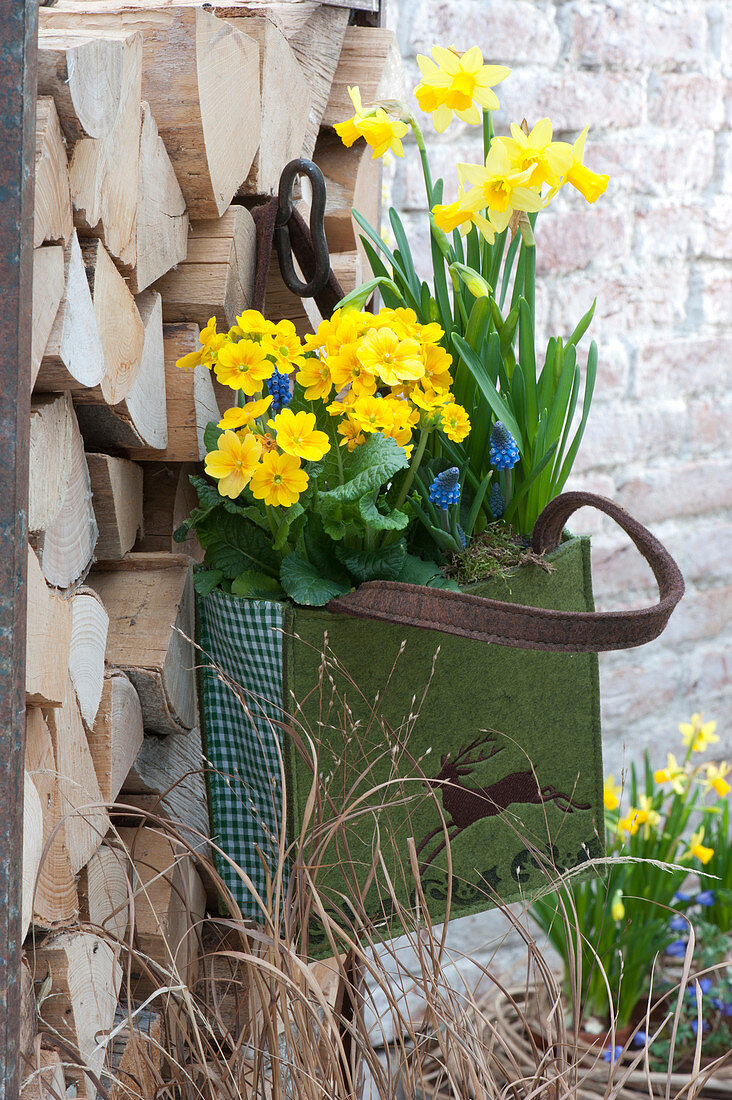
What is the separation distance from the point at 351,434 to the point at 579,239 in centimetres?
102

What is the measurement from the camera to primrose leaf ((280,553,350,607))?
0.66m

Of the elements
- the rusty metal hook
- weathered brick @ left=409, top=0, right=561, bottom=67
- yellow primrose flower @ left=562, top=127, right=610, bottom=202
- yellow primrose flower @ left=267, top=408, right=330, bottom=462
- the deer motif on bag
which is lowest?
the deer motif on bag

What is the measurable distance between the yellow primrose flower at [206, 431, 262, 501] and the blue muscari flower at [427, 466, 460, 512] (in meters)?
0.13

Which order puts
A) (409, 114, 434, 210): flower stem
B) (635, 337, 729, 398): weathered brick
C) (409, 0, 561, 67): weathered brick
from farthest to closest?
1. (635, 337, 729, 398): weathered brick
2. (409, 0, 561, 67): weathered brick
3. (409, 114, 434, 210): flower stem

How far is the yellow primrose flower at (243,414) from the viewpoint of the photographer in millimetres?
653

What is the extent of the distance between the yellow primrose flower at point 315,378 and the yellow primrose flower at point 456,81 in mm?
196

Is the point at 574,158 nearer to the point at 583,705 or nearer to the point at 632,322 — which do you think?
the point at 583,705

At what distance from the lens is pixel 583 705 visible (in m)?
0.78

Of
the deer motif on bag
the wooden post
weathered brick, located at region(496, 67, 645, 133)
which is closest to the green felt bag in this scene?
the deer motif on bag

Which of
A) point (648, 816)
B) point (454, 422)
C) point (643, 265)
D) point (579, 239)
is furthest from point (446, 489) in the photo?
point (643, 265)

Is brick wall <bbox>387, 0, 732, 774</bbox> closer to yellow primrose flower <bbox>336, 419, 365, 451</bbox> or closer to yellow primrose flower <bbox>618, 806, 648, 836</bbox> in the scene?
yellow primrose flower <bbox>618, 806, 648, 836</bbox>

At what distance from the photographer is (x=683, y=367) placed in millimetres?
1693

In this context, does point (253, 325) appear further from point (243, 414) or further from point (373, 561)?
point (373, 561)

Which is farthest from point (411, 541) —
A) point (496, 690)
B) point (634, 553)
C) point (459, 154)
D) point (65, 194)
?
point (634, 553)
